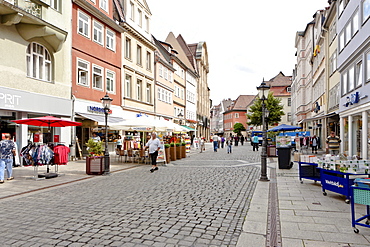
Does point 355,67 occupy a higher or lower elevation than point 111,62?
lower

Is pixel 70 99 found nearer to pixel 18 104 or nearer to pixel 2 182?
pixel 18 104

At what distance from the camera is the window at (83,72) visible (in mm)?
19188

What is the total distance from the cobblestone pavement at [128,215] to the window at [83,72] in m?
11.1

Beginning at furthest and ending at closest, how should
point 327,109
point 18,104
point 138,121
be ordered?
point 327,109 → point 138,121 → point 18,104

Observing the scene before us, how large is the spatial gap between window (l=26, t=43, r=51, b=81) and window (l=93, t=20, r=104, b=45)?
16.2 feet

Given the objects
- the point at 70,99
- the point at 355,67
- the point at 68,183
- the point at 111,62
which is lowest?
the point at 68,183

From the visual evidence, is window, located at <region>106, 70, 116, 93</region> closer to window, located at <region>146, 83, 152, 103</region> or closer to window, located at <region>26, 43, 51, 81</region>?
window, located at <region>26, 43, 51, 81</region>

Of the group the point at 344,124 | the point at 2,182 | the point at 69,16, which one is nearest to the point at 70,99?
the point at 69,16

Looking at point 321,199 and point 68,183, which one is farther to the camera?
point 68,183

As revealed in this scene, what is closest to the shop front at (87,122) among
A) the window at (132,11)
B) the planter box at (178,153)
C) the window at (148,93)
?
the planter box at (178,153)

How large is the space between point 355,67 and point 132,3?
60.3 ft

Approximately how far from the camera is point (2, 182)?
10062 mm

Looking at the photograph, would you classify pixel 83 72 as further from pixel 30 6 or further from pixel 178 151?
pixel 178 151

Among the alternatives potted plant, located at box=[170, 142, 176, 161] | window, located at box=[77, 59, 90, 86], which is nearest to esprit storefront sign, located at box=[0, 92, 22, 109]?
window, located at box=[77, 59, 90, 86]
